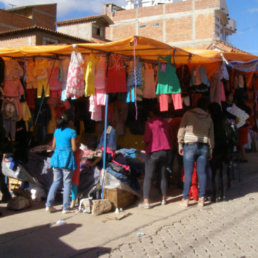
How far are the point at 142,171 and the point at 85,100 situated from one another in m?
2.49

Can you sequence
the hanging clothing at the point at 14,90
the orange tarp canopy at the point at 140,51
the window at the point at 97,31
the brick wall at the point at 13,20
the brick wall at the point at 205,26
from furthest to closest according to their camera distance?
1. the brick wall at the point at 205,26
2. the window at the point at 97,31
3. the brick wall at the point at 13,20
4. the hanging clothing at the point at 14,90
5. the orange tarp canopy at the point at 140,51

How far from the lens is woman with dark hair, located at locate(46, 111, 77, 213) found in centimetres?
541

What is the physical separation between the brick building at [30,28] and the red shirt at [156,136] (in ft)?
65.7

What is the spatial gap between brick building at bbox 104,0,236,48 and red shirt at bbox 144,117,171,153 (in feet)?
108

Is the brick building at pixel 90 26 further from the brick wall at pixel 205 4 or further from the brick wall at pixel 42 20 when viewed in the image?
the brick wall at pixel 205 4

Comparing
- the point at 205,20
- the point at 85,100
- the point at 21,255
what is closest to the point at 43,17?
the point at 205,20

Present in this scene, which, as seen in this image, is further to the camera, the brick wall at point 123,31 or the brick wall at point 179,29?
the brick wall at point 123,31

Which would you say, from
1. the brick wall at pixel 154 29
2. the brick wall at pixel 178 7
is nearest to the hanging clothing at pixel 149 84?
the brick wall at pixel 178 7

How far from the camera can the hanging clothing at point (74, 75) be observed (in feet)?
18.1

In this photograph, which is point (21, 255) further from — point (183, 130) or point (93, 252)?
point (183, 130)

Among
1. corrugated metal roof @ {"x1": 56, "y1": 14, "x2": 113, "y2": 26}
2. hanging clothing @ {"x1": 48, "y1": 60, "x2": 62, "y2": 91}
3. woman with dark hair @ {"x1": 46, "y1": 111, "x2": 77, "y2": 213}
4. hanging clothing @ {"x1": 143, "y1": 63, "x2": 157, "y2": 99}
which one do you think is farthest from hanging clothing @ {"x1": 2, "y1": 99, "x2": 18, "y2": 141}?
corrugated metal roof @ {"x1": 56, "y1": 14, "x2": 113, "y2": 26}

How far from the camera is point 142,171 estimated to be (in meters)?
6.95

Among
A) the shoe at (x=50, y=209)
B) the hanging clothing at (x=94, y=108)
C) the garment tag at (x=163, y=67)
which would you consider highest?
the garment tag at (x=163, y=67)

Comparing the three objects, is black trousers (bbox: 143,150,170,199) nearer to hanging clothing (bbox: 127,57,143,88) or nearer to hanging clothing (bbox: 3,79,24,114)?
hanging clothing (bbox: 127,57,143,88)
